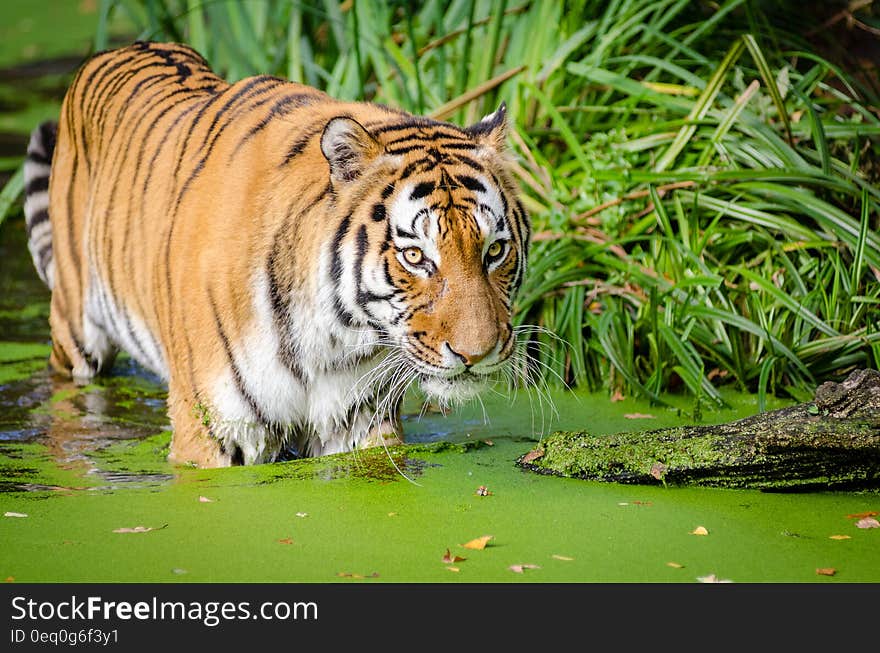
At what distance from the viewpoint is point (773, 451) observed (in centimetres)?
371

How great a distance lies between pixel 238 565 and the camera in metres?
3.12

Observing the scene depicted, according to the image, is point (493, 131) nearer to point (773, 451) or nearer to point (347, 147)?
point (347, 147)

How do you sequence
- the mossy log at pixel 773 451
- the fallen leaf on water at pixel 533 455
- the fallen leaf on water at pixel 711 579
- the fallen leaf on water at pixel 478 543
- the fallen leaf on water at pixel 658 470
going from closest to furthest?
the fallen leaf on water at pixel 711 579, the fallen leaf on water at pixel 478 543, the mossy log at pixel 773 451, the fallen leaf on water at pixel 658 470, the fallen leaf on water at pixel 533 455

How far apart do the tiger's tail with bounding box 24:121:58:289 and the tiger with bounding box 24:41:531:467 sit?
1417 millimetres

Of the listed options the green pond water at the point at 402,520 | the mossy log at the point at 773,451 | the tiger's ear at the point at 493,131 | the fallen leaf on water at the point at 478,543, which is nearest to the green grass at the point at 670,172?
the green pond water at the point at 402,520

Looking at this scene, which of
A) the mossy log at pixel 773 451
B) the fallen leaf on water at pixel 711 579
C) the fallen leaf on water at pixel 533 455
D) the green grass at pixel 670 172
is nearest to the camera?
the fallen leaf on water at pixel 711 579

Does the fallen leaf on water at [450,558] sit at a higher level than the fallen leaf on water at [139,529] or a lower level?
higher

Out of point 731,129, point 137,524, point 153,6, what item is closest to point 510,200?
point 137,524

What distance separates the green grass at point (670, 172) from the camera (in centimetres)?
488

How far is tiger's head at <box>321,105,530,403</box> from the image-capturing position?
3510mm

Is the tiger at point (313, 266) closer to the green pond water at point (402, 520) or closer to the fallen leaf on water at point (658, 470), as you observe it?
the green pond water at point (402, 520)

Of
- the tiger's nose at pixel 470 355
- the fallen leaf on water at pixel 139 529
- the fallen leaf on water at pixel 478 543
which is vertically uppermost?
the tiger's nose at pixel 470 355

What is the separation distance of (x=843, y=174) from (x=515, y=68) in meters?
1.71

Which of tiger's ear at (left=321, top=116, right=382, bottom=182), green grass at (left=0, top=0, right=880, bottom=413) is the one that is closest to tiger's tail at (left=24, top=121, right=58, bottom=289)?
green grass at (left=0, top=0, right=880, bottom=413)
